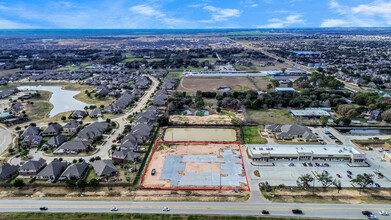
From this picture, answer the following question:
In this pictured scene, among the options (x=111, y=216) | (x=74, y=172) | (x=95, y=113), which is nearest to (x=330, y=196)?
(x=111, y=216)

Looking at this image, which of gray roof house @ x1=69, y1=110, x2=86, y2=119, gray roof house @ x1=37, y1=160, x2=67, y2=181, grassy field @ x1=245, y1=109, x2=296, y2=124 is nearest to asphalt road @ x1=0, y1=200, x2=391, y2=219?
gray roof house @ x1=37, y1=160, x2=67, y2=181

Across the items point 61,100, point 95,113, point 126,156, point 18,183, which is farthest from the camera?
point 61,100

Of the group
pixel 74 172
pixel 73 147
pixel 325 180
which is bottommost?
pixel 325 180

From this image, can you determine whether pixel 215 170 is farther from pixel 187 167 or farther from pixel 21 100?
pixel 21 100

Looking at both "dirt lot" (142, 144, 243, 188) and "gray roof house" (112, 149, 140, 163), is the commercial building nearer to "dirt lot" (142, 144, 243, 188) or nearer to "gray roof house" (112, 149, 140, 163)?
"dirt lot" (142, 144, 243, 188)

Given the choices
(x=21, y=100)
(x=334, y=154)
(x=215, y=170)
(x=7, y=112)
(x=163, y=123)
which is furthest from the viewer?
(x=21, y=100)

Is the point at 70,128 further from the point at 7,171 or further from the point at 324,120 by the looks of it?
the point at 324,120

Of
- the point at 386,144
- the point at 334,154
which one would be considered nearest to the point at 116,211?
the point at 334,154
